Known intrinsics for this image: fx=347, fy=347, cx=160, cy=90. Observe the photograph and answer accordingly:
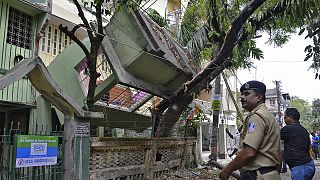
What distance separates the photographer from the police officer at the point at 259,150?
3096 mm

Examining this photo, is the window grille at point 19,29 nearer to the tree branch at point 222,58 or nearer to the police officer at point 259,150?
the tree branch at point 222,58

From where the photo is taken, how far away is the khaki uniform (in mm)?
3107

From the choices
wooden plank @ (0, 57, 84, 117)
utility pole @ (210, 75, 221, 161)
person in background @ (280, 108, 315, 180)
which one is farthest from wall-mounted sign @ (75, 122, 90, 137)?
utility pole @ (210, 75, 221, 161)

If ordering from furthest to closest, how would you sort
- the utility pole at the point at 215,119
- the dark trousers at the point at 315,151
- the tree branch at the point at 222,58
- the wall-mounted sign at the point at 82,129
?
the dark trousers at the point at 315,151
the utility pole at the point at 215,119
the tree branch at the point at 222,58
the wall-mounted sign at the point at 82,129

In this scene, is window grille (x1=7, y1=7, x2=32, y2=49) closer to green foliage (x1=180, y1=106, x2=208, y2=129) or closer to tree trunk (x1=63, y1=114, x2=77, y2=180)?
tree trunk (x1=63, y1=114, x2=77, y2=180)

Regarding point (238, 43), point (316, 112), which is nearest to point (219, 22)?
point (238, 43)

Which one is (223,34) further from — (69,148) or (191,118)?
(69,148)

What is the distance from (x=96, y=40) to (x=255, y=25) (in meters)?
4.48

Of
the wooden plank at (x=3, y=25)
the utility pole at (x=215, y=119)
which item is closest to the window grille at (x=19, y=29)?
the wooden plank at (x=3, y=25)

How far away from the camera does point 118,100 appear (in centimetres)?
1238

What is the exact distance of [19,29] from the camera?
10562 millimetres

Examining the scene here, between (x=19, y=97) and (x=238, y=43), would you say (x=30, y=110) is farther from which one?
(x=238, y=43)

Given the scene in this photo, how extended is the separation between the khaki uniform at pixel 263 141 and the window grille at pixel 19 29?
8.82m

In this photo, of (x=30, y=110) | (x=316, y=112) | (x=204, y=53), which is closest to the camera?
(x=30, y=110)
